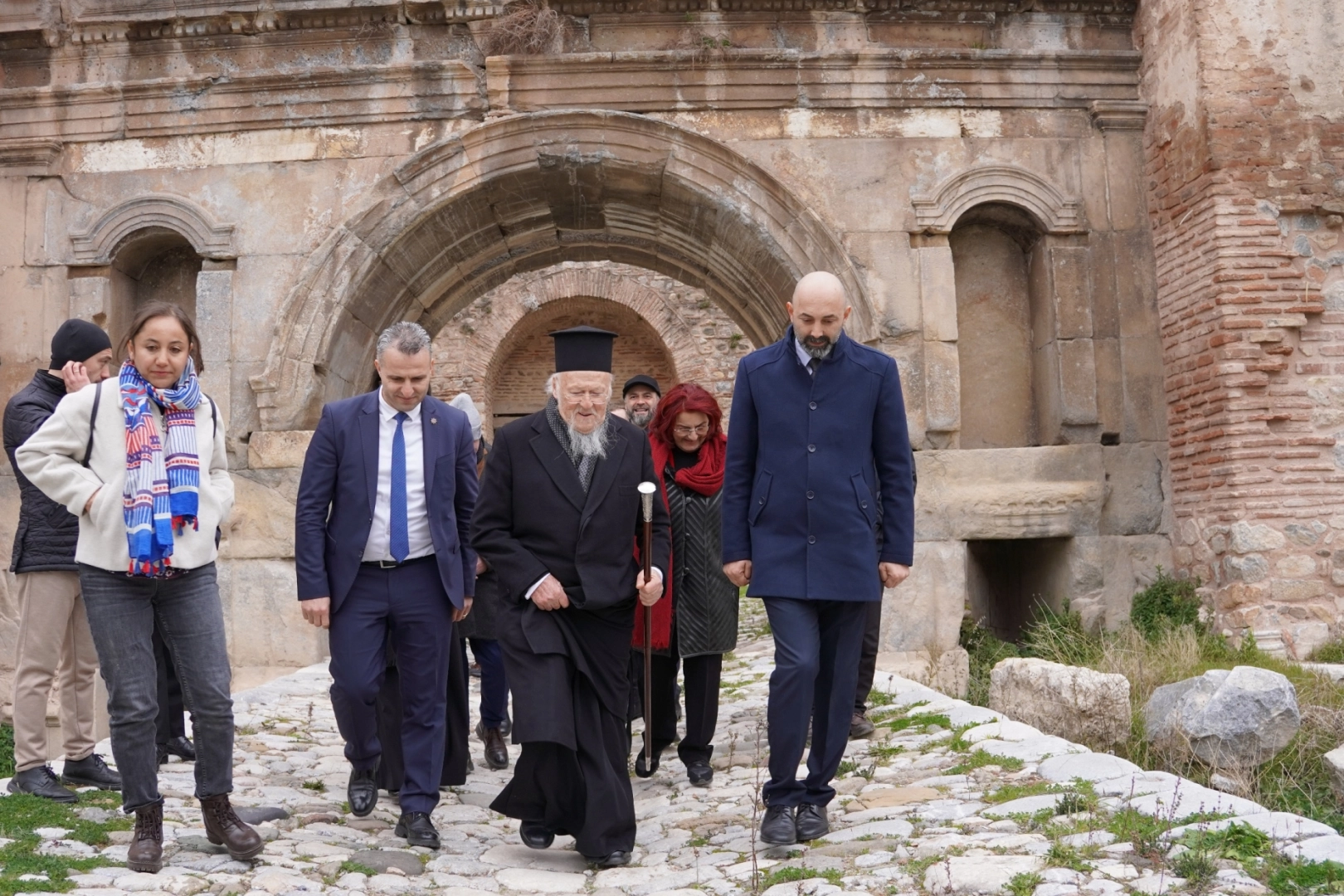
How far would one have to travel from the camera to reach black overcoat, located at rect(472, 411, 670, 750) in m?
4.58

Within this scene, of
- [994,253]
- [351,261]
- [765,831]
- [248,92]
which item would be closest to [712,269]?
[994,253]

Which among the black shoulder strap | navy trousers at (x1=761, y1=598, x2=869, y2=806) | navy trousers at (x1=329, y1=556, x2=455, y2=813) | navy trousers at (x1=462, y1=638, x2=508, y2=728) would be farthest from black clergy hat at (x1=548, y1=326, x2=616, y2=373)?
navy trousers at (x1=462, y1=638, x2=508, y2=728)

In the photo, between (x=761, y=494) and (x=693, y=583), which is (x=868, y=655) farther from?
(x=761, y=494)

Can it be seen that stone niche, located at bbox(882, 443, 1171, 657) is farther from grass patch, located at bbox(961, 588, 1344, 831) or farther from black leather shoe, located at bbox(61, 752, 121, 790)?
black leather shoe, located at bbox(61, 752, 121, 790)

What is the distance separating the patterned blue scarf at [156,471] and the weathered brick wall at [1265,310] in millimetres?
6644

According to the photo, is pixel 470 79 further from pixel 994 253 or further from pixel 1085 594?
pixel 1085 594

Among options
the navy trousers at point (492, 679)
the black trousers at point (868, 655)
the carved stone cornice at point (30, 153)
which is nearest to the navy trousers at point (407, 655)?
the navy trousers at point (492, 679)

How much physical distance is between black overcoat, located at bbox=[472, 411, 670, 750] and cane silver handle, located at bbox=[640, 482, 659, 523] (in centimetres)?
5

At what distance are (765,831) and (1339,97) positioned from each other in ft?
22.7

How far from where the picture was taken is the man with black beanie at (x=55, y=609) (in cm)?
521

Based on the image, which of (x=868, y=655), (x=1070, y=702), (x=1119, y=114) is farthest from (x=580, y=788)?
(x=1119, y=114)

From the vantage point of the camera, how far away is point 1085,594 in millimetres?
9078

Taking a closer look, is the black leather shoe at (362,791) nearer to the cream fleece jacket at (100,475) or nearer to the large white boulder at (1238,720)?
the cream fleece jacket at (100,475)

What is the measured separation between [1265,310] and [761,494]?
5270 mm
